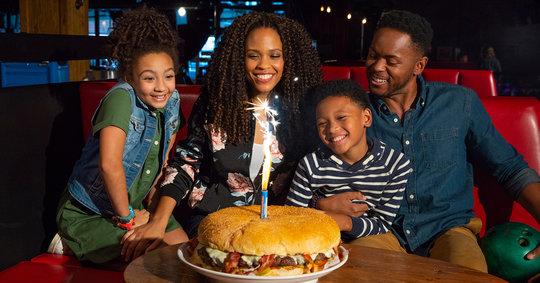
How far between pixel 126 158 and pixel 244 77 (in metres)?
0.69

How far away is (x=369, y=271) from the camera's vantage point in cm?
158

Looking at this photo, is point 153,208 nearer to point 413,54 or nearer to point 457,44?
point 413,54

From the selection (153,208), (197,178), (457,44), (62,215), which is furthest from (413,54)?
(457,44)

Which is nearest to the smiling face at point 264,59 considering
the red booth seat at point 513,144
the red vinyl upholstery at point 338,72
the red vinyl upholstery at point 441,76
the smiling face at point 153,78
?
the smiling face at point 153,78

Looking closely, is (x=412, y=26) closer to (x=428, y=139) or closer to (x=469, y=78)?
(x=428, y=139)

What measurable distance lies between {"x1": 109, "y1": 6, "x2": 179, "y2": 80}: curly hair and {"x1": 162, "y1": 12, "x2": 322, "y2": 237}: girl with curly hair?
0.92 feet

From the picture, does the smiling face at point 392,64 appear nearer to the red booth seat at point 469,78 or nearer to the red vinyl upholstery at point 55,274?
the red booth seat at point 469,78

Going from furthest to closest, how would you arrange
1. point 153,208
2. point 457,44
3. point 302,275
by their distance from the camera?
point 457,44, point 153,208, point 302,275

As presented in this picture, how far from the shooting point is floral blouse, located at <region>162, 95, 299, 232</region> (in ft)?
8.50

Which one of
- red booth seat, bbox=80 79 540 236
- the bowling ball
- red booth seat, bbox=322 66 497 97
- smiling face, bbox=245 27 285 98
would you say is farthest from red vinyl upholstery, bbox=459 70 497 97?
smiling face, bbox=245 27 285 98

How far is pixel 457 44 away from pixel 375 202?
67.3 feet

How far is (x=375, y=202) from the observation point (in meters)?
2.31

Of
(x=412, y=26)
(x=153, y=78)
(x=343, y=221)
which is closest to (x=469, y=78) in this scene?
(x=412, y=26)

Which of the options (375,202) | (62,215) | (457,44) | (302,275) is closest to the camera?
(302,275)
